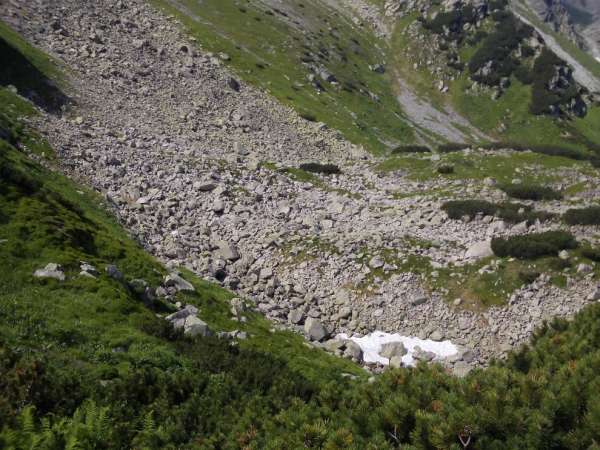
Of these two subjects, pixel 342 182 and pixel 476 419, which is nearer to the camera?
pixel 476 419

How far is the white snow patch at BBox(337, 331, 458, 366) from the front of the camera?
2005cm

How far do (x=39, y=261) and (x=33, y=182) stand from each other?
275 inches

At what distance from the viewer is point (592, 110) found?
9975 cm

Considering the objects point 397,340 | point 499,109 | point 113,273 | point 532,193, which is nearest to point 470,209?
point 532,193

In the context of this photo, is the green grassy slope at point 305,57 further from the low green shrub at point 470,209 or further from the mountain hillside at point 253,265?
the low green shrub at point 470,209

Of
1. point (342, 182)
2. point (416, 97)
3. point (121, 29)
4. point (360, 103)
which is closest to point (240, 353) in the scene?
point (342, 182)

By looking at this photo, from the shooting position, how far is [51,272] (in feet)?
50.8

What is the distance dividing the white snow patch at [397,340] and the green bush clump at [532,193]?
15.9 meters

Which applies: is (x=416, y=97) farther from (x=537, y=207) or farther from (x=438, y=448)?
(x=438, y=448)

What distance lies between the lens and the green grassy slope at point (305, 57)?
224ft

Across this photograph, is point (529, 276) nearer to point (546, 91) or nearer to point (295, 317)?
point (295, 317)

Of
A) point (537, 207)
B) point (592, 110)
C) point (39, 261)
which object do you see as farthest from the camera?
point (592, 110)

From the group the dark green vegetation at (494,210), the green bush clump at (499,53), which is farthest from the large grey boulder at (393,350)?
the green bush clump at (499,53)

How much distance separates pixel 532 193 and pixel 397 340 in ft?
57.4
